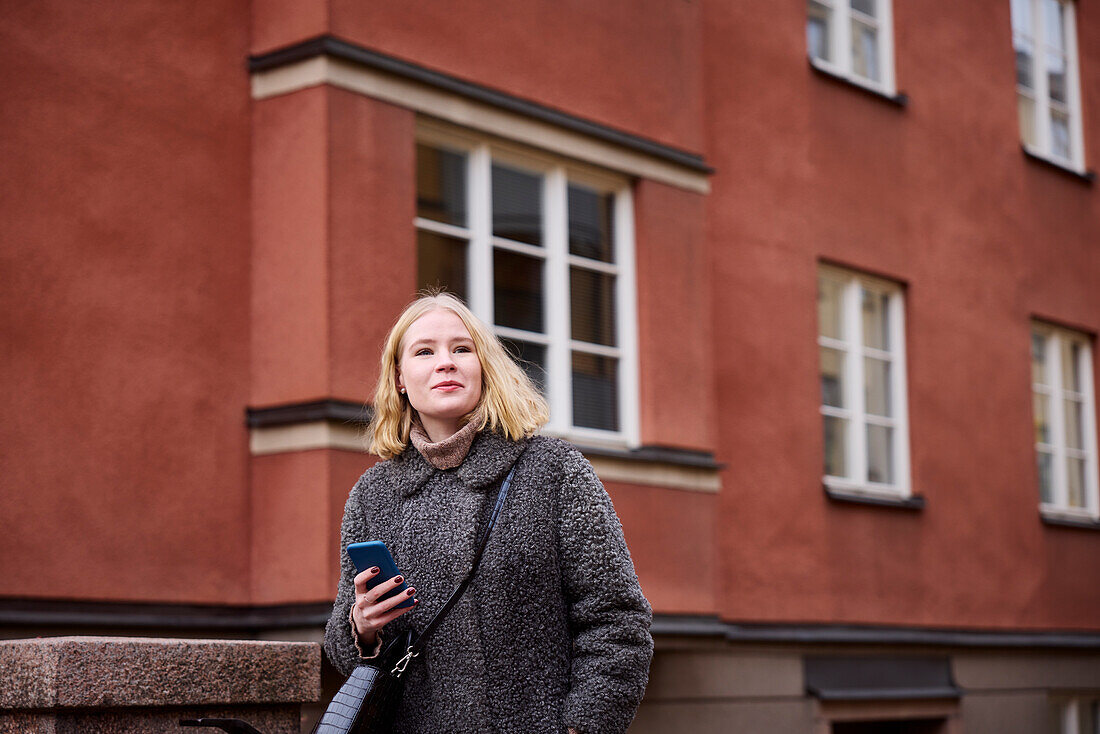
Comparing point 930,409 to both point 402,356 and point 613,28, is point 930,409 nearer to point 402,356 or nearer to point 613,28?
point 613,28

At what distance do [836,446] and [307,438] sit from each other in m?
5.30

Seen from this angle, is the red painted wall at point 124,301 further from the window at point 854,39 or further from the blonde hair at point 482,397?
the window at point 854,39

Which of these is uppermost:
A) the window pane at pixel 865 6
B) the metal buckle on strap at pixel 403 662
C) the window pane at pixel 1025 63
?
the window pane at pixel 1025 63

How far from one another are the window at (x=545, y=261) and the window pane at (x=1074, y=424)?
6.68 m

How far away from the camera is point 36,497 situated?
24.1 ft

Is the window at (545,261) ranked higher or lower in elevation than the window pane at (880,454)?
higher

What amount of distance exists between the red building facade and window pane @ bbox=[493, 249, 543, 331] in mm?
28

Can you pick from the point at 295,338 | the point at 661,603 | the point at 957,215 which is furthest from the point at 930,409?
the point at 295,338

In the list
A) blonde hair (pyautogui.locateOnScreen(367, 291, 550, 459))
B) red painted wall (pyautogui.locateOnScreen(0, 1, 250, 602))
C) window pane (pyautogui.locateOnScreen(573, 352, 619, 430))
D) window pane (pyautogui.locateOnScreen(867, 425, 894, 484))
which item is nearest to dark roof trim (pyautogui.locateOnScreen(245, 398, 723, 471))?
red painted wall (pyautogui.locateOnScreen(0, 1, 250, 602))

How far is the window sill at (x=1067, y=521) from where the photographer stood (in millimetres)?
13930

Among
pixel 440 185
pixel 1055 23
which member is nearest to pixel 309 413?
pixel 440 185

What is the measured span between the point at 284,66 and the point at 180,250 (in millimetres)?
1126

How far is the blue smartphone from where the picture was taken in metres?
3.12

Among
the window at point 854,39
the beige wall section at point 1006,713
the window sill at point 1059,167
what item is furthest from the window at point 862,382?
the window sill at point 1059,167
